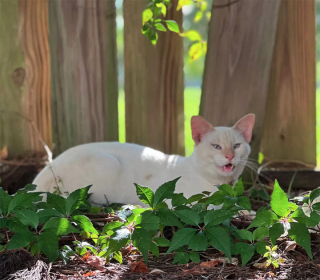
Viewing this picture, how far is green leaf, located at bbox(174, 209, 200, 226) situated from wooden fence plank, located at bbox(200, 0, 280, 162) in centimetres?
151

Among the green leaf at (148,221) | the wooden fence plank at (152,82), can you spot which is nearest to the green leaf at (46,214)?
the green leaf at (148,221)

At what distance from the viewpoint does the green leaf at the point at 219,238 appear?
1814 millimetres

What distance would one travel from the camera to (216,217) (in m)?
1.94

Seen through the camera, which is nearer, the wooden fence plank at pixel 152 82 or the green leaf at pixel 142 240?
the green leaf at pixel 142 240

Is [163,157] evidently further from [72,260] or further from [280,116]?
[72,260]

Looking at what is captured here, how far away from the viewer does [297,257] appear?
2.03 m

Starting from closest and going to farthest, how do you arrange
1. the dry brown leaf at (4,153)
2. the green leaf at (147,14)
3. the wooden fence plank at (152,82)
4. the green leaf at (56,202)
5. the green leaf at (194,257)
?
the green leaf at (194,257) → the green leaf at (56,202) → the green leaf at (147,14) → the wooden fence plank at (152,82) → the dry brown leaf at (4,153)

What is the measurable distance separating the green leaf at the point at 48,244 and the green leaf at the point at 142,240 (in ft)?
1.12

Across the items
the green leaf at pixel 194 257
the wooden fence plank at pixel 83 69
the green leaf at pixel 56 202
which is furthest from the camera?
the wooden fence plank at pixel 83 69

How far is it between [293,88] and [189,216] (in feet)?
6.28

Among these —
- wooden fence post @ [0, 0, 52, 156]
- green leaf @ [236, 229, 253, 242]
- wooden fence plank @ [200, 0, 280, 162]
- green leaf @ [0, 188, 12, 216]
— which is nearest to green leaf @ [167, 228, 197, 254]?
green leaf @ [236, 229, 253, 242]

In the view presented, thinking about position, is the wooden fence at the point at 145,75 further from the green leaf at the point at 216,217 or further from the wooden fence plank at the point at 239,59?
the green leaf at the point at 216,217

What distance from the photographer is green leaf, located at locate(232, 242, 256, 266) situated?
74.1 inches

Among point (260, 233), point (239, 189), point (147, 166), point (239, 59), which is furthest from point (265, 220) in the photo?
point (239, 59)
